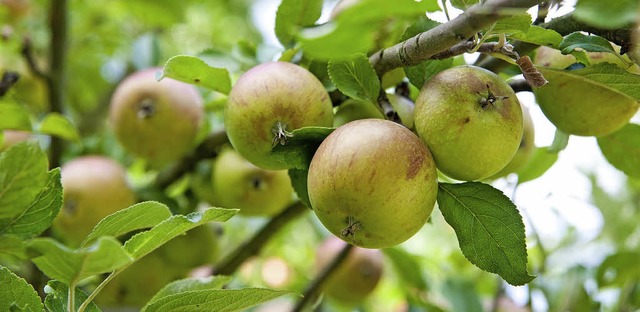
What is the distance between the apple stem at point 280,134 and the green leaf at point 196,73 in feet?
0.46

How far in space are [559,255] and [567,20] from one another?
106cm

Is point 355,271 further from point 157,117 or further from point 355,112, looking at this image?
point 355,112

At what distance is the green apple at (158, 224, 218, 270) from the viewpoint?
143 cm

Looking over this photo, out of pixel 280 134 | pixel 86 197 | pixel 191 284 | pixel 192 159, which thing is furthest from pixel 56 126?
pixel 280 134

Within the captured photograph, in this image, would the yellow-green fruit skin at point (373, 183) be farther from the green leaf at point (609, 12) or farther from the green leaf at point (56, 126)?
the green leaf at point (56, 126)

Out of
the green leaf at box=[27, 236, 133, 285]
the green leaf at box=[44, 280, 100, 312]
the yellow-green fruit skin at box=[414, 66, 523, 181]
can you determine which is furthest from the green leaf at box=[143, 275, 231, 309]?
the yellow-green fruit skin at box=[414, 66, 523, 181]

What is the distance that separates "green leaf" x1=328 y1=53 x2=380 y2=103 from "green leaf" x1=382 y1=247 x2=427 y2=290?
0.70 m

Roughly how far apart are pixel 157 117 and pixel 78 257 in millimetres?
697

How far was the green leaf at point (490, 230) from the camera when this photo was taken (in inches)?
30.8

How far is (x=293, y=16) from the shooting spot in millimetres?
1002

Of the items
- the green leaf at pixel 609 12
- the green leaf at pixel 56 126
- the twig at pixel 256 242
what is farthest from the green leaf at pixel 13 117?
the green leaf at pixel 609 12

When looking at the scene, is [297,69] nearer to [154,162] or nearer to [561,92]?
[561,92]

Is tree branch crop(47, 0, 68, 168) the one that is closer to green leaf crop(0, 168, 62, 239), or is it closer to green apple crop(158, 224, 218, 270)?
green apple crop(158, 224, 218, 270)

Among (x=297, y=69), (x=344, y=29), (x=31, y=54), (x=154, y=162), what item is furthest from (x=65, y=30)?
(x=344, y=29)
